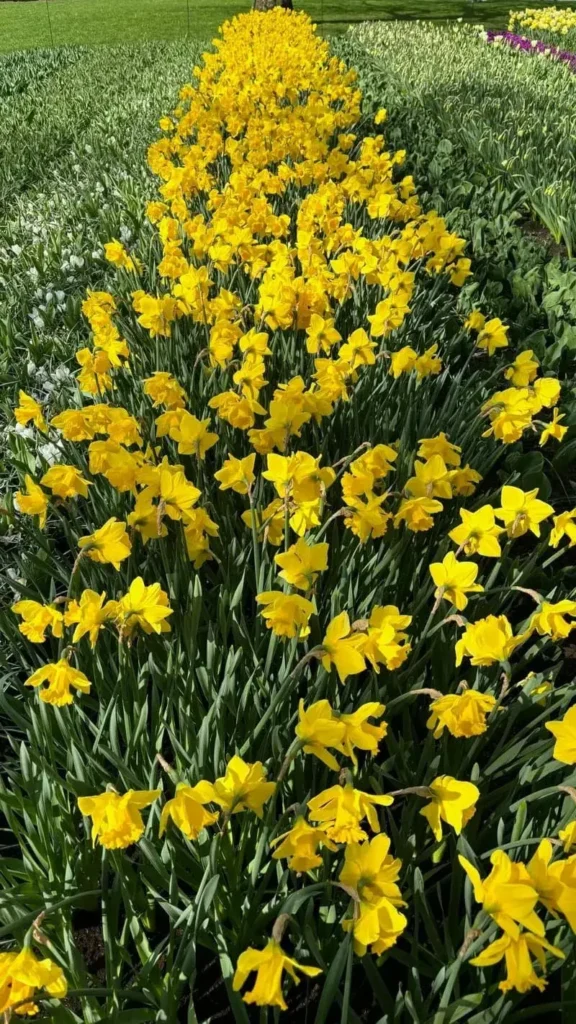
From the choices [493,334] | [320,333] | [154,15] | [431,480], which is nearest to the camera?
[431,480]

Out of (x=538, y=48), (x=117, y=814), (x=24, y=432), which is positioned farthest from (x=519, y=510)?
(x=538, y=48)

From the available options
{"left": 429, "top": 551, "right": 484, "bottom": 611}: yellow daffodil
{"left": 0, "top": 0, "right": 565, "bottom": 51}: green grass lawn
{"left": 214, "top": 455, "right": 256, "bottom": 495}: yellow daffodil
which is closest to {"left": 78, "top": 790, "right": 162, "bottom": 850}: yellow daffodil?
{"left": 429, "top": 551, "right": 484, "bottom": 611}: yellow daffodil

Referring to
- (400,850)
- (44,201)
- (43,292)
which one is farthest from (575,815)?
(44,201)

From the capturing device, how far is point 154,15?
20047 millimetres

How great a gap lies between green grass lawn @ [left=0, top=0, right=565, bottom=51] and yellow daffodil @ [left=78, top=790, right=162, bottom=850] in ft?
60.5

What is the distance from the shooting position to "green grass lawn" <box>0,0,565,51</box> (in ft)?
56.5

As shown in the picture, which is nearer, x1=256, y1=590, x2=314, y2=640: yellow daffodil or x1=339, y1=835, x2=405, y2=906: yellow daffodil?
x1=339, y1=835, x2=405, y2=906: yellow daffodil

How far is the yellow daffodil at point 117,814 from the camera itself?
1049mm

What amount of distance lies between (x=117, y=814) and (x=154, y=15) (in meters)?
23.8

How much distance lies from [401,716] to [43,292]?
3.30 meters

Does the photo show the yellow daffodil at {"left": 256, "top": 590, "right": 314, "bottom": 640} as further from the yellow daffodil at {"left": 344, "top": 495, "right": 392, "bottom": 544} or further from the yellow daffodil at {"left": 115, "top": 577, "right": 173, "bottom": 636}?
the yellow daffodil at {"left": 344, "top": 495, "right": 392, "bottom": 544}

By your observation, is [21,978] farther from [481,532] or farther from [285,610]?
[481,532]

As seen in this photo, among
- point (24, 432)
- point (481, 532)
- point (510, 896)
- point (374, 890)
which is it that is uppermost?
point (481, 532)

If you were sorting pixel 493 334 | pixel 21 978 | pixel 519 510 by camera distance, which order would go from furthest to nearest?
1. pixel 493 334
2. pixel 519 510
3. pixel 21 978
